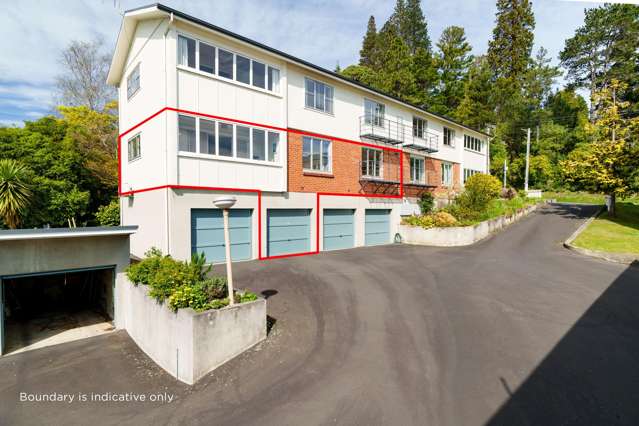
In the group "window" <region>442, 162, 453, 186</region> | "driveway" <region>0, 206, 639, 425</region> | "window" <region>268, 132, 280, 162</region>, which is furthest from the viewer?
"window" <region>442, 162, 453, 186</region>

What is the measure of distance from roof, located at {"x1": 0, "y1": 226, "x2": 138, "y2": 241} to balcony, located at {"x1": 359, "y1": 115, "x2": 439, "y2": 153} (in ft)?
45.1

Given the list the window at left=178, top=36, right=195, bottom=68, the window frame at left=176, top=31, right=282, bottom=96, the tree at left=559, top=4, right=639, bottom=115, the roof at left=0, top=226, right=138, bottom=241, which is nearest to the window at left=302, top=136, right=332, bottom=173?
the window frame at left=176, top=31, right=282, bottom=96

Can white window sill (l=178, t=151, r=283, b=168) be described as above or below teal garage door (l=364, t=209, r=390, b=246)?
above

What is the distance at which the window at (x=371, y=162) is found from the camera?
19016 mm

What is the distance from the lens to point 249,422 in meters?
4.84

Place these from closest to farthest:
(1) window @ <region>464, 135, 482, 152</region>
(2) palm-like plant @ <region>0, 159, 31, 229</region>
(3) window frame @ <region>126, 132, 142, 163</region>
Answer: (3) window frame @ <region>126, 132, 142, 163</region>
(2) palm-like plant @ <region>0, 159, 31, 229</region>
(1) window @ <region>464, 135, 482, 152</region>

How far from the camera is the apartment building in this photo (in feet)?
38.7

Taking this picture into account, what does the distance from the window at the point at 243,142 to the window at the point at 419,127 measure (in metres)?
13.9

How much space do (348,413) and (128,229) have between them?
8130 millimetres

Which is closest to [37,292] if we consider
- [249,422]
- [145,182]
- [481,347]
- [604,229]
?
[145,182]

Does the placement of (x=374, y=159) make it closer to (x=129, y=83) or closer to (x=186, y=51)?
(x=186, y=51)

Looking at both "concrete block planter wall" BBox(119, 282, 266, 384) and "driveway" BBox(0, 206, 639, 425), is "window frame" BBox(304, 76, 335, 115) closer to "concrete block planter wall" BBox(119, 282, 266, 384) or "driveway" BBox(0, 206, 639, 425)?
"driveway" BBox(0, 206, 639, 425)

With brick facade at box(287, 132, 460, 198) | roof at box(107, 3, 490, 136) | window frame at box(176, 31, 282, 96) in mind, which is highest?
roof at box(107, 3, 490, 136)

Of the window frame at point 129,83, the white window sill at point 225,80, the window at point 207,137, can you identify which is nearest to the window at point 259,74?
the white window sill at point 225,80
